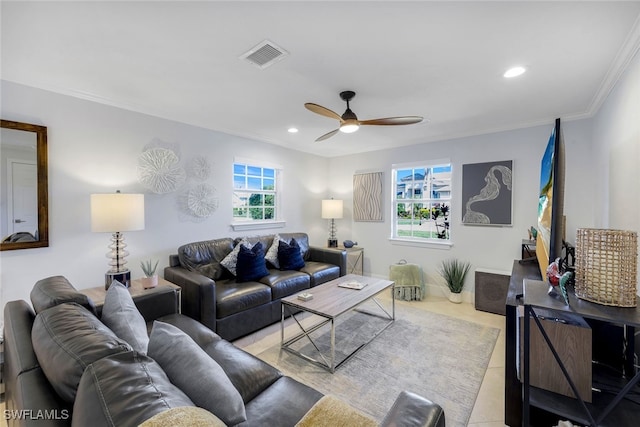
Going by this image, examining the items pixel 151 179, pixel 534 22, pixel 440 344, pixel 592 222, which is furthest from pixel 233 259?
pixel 592 222

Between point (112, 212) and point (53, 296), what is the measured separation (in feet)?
3.96

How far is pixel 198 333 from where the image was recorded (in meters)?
1.87

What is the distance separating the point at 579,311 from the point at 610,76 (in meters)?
2.31

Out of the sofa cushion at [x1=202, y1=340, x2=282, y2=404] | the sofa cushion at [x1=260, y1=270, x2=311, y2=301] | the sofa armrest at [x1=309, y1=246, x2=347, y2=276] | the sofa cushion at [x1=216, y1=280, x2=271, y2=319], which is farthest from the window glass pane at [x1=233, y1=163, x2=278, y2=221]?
the sofa cushion at [x1=202, y1=340, x2=282, y2=404]

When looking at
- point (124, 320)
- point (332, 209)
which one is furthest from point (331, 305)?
point (332, 209)

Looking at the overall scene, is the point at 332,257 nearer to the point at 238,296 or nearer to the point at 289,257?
the point at 289,257

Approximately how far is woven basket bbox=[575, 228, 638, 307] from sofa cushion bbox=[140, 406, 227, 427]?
5.32 ft

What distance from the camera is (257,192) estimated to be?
14.4 feet

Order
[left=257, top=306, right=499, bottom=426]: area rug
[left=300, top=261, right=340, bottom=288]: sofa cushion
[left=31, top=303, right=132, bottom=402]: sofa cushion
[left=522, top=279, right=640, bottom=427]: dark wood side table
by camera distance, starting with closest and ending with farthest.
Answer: [left=31, top=303, right=132, bottom=402]: sofa cushion → [left=522, top=279, right=640, bottom=427]: dark wood side table → [left=257, top=306, right=499, bottom=426]: area rug → [left=300, top=261, right=340, bottom=288]: sofa cushion

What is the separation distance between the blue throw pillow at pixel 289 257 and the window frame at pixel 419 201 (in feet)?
6.13

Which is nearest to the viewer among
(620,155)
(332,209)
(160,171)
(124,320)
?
(124,320)

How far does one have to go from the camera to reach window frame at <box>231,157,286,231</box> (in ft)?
13.2

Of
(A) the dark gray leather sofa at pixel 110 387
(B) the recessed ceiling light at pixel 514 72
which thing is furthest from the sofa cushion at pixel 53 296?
(B) the recessed ceiling light at pixel 514 72

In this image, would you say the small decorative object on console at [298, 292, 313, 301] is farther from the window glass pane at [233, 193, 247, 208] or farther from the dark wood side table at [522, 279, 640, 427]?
the window glass pane at [233, 193, 247, 208]
